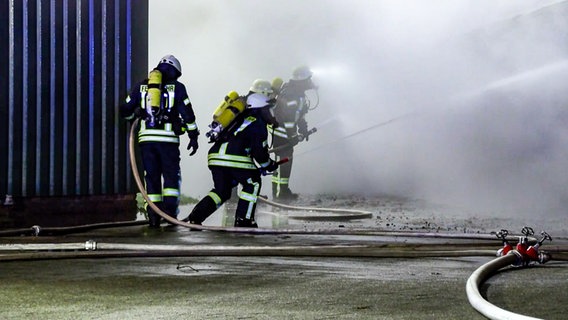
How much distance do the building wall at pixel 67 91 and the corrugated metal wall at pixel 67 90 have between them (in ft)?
0.04

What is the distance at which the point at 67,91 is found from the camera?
11.3 m

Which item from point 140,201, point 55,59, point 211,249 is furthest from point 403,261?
point 140,201

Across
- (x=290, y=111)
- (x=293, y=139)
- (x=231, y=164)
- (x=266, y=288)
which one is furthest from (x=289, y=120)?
(x=266, y=288)

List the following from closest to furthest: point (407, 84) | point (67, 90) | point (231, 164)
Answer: point (231, 164) < point (67, 90) < point (407, 84)

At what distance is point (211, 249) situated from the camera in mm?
6820

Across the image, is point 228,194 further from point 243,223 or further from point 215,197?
point 243,223

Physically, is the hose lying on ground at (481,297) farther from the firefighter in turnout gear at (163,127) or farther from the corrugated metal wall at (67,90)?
the corrugated metal wall at (67,90)

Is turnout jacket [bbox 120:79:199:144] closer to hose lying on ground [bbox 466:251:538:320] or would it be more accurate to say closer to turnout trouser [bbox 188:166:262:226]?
turnout trouser [bbox 188:166:262:226]

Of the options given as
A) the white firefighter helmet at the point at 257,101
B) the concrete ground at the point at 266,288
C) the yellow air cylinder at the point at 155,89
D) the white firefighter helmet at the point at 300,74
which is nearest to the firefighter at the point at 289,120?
the white firefighter helmet at the point at 300,74

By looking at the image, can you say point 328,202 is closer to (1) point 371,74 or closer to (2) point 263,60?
(1) point 371,74

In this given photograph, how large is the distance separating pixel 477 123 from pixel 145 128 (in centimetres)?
885

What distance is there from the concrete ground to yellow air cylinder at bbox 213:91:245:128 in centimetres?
332

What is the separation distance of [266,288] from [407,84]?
15233mm

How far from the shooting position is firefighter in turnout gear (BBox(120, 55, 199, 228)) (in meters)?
10.1
